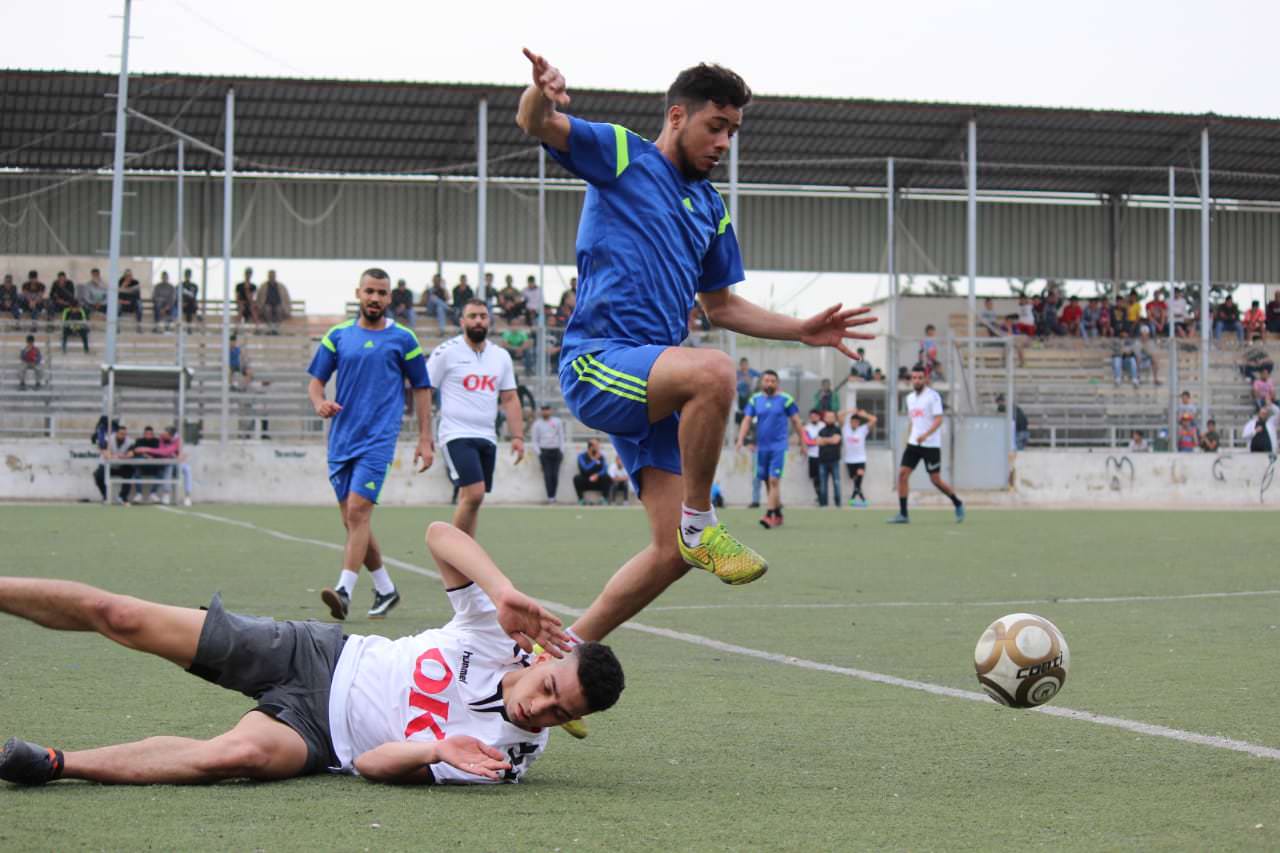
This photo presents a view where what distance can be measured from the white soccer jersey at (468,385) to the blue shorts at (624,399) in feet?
A: 18.4

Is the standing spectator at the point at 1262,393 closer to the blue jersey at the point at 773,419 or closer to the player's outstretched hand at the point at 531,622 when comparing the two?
the blue jersey at the point at 773,419

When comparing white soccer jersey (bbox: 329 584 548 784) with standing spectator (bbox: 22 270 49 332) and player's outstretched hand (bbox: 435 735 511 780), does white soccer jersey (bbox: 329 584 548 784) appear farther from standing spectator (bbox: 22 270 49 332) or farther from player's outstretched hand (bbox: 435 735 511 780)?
standing spectator (bbox: 22 270 49 332)

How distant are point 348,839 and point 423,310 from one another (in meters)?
32.5

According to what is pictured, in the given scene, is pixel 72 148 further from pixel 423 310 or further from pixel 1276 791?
pixel 1276 791

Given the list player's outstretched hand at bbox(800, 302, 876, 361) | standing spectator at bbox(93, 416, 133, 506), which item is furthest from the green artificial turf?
standing spectator at bbox(93, 416, 133, 506)

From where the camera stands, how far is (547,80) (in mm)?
4902

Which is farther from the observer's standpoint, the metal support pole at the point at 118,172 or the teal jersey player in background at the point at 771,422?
the metal support pole at the point at 118,172

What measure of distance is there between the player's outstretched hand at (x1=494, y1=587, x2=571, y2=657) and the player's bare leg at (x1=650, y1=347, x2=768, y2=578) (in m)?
0.98

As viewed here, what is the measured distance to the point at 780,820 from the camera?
12.7 feet

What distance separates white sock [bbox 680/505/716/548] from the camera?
5.14 m

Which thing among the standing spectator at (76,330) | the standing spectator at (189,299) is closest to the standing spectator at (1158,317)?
the standing spectator at (189,299)

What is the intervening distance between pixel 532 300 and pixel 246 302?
6536 mm

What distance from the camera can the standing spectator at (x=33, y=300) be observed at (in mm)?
33000

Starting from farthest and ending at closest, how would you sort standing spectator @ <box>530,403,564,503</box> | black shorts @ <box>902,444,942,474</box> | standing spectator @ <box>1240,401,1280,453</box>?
standing spectator @ <box>1240,401,1280,453</box>
standing spectator @ <box>530,403,564,503</box>
black shorts @ <box>902,444,942,474</box>
